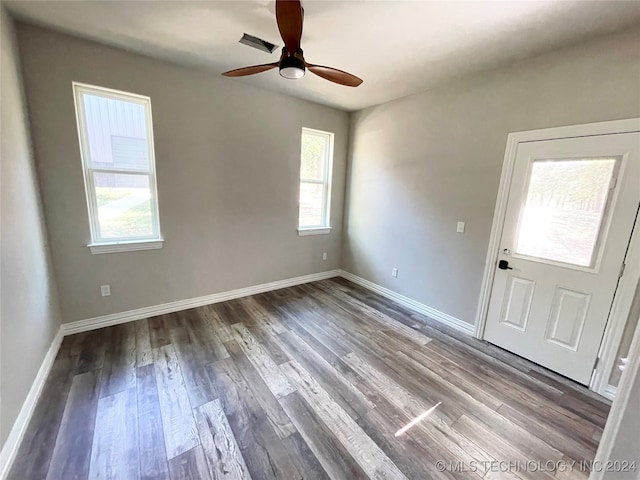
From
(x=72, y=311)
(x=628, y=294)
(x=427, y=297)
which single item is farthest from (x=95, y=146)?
(x=628, y=294)

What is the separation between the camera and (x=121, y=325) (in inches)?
110

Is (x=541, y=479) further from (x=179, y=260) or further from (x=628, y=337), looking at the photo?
(x=179, y=260)

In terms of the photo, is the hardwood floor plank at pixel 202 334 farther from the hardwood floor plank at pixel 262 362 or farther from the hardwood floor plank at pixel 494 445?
the hardwood floor plank at pixel 494 445

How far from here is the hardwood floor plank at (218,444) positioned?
1423 millimetres

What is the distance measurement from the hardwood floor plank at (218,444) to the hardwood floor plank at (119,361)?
2.27 feet

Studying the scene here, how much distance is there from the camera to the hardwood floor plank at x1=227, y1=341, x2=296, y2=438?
1.70 meters

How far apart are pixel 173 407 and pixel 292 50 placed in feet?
8.20

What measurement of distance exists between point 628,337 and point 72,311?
473 centimetres

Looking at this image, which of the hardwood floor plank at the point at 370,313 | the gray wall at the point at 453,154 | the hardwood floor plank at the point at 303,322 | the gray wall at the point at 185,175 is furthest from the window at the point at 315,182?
the hardwood floor plank at the point at 303,322

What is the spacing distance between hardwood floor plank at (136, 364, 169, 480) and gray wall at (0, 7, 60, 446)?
2.03 feet

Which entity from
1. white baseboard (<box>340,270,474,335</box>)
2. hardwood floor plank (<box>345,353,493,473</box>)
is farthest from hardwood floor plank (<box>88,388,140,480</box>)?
white baseboard (<box>340,270,474,335</box>)

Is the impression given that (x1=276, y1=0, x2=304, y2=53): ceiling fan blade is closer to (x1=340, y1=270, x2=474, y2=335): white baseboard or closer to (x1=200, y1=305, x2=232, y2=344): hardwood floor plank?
(x1=200, y1=305, x2=232, y2=344): hardwood floor plank

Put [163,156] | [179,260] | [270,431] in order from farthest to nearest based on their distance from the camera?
1. [179,260]
2. [163,156]
3. [270,431]

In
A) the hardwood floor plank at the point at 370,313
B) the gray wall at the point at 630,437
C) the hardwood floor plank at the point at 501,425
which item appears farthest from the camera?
the hardwood floor plank at the point at 370,313
